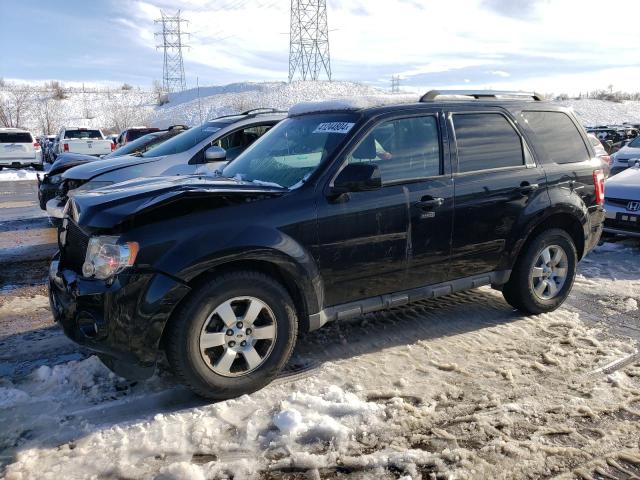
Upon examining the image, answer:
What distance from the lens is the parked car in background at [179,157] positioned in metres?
7.36

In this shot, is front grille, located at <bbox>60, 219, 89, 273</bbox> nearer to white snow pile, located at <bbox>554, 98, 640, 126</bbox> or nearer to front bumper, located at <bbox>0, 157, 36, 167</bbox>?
front bumper, located at <bbox>0, 157, 36, 167</bbox>

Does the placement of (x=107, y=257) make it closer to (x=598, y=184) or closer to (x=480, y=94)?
(x=480, y=94)

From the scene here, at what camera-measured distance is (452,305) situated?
5375 millimetres

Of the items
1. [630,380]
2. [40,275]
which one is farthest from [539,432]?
[40,275]

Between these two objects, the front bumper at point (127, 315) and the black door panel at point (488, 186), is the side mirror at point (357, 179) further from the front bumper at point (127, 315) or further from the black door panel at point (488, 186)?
the front bumper at point (127, 315)

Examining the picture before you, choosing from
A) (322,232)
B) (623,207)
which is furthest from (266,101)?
(322,232)

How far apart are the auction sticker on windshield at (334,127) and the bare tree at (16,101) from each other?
5671 cm

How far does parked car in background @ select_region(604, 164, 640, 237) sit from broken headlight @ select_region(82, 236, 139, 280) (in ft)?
22.6

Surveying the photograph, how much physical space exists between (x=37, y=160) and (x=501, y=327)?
2463 centimetres

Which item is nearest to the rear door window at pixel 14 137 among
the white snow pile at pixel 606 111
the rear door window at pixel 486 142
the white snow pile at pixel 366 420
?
the white snow pile at pixel 366 420

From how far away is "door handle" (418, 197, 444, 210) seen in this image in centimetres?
420

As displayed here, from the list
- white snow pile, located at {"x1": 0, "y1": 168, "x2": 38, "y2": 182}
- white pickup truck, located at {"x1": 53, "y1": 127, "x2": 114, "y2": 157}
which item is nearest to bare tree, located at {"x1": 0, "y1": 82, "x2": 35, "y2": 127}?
white snow pile, located at {"x1": 0, "y1": 168, "x2": 38, "y2": 182}

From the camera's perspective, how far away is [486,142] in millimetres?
4672

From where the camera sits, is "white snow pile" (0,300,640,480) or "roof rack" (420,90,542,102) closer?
"white snow pile" (0,300,640,480)
